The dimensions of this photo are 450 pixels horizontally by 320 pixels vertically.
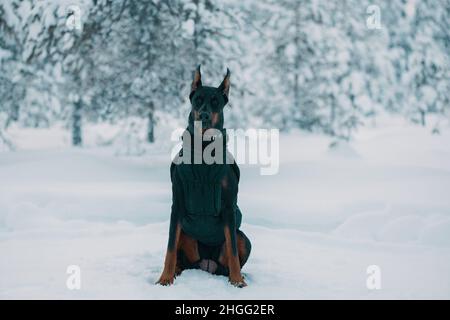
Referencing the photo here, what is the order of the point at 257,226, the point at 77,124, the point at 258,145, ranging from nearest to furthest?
1. the point at 257,226
2. the point at 258,145
3. the point at 77,124

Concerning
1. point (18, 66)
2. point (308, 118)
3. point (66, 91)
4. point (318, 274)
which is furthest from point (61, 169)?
point (308, 118)

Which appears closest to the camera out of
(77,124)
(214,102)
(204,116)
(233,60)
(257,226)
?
(204,116)

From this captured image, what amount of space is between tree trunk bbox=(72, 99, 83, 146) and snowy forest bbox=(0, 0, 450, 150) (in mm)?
37

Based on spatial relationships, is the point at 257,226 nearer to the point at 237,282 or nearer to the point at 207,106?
the point at 237,282

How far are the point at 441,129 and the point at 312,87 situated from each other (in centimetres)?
455

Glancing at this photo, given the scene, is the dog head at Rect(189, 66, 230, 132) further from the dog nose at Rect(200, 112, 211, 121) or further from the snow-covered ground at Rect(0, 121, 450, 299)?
the snow-covered ground at Rect(0, 121, 450, 299)

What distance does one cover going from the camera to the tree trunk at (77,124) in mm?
16641

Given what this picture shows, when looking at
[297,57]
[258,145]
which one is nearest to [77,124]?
[258,145]

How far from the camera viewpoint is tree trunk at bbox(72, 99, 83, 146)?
16.6 metres

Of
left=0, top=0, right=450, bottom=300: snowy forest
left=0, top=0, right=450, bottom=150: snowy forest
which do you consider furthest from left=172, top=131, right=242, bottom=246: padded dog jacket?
left=0, top=0, right=450, bottom=150: snowy forest

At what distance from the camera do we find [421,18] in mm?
17688

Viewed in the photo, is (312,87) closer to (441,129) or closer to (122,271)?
(441,129)

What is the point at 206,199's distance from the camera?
394cm

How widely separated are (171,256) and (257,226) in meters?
2.64
